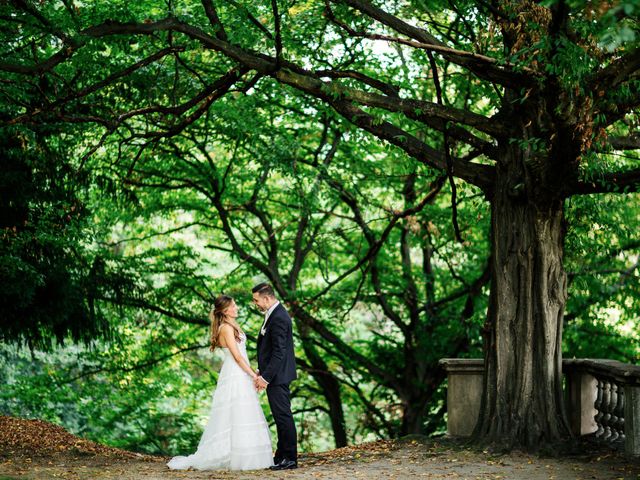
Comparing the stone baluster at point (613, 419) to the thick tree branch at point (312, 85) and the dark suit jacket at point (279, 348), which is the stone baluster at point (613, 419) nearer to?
the thick tree branch at point (312, 85)

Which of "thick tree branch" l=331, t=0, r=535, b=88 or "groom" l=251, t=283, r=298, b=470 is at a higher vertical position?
"thick tree branch" l=331, t=0, r=535, b=88

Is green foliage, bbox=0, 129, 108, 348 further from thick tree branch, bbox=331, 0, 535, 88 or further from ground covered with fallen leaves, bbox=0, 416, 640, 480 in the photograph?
thick tree branch, bbox=331, 0, 535, 88

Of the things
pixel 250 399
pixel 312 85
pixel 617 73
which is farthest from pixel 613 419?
pixel 312 85

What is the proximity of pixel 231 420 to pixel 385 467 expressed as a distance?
5.74ft

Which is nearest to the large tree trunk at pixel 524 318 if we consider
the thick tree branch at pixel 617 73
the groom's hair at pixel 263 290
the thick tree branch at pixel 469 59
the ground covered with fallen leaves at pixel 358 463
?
the ground covered with fallen leaves at pixel 358 463

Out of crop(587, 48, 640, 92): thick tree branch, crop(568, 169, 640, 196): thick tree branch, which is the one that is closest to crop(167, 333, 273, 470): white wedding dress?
crop(568, 169, 640, 196): thick tree branch

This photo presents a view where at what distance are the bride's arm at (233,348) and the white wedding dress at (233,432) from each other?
60 mm

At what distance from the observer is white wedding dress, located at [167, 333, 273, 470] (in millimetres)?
8727

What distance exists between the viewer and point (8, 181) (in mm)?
11805

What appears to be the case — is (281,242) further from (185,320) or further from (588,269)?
(588,269)

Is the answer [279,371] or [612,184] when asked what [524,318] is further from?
[279,371]

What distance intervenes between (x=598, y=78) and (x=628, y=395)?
10.7 feet

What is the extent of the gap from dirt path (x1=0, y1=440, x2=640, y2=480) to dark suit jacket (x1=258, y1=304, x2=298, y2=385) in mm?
1005

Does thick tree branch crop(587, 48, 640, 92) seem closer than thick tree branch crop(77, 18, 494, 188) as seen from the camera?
Yes
